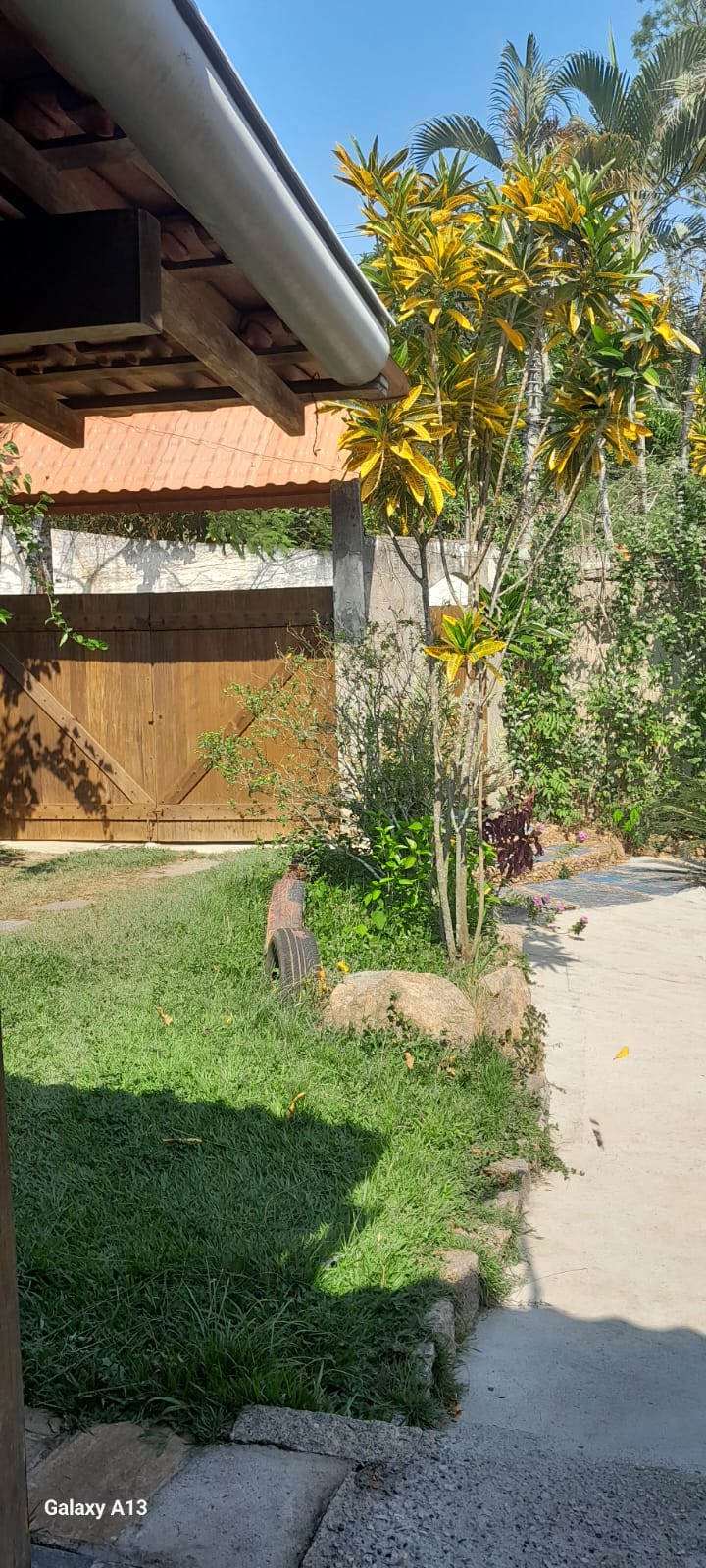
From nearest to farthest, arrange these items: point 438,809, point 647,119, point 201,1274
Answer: point 201,1274, point 438,809, point 647,119

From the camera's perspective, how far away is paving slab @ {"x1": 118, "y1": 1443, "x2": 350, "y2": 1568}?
1.90 meters

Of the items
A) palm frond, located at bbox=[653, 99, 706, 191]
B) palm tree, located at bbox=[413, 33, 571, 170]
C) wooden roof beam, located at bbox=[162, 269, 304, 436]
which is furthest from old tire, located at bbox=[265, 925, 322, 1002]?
palm tree, located at bbox=[413, 33, 571, 170]

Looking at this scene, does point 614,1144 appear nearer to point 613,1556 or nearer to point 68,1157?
point 68,1157

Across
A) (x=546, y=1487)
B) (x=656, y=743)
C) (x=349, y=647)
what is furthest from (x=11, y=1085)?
(x=656, y=743)

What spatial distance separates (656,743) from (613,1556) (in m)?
8.67

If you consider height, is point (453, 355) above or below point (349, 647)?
above

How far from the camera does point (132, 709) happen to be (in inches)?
403

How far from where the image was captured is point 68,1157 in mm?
3551

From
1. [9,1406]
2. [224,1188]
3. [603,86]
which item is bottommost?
[224,1188]

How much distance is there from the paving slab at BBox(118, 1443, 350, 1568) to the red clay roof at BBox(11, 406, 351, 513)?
7.65 metres

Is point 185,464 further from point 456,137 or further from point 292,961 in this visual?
point 456,137

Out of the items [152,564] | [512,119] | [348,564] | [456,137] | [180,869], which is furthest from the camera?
[512,119]

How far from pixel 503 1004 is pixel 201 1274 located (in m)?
2.34

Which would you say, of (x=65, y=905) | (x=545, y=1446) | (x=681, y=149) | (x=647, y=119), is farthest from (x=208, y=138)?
(x=647, y=119)
